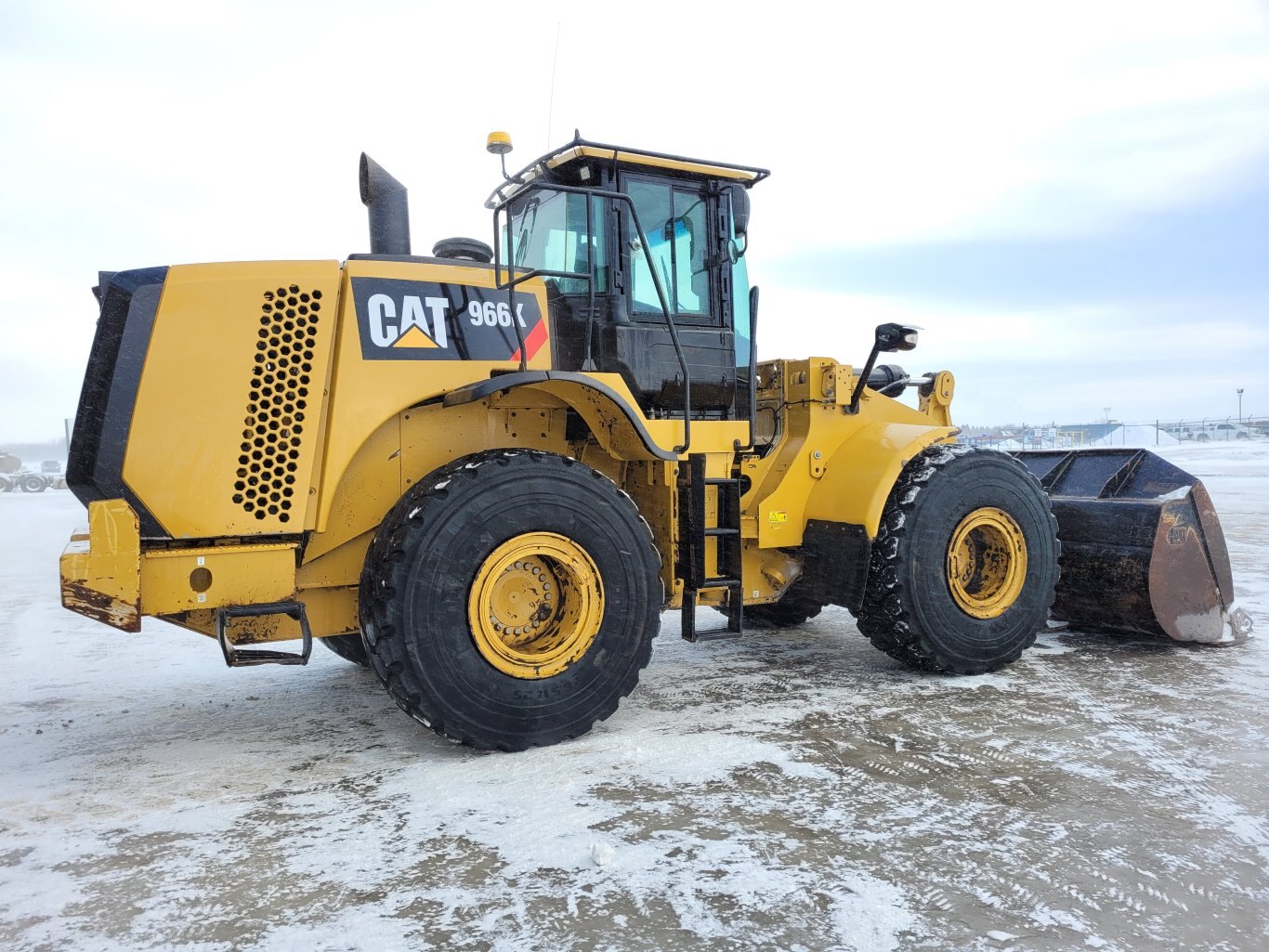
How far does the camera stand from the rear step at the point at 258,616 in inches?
139

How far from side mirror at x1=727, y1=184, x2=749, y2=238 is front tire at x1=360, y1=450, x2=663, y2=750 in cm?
181

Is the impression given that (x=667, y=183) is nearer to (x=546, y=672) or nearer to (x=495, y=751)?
(x=546, y=672)

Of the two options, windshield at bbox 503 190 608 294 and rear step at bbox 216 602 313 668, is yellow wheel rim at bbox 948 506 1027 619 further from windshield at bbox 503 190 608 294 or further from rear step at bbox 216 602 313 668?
rear step at bbox 216 602 313 668

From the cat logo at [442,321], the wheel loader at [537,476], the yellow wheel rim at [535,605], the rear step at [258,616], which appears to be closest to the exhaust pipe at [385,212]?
the wheel loader at [537,476]

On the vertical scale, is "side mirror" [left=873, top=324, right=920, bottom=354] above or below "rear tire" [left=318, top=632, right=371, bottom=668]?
above

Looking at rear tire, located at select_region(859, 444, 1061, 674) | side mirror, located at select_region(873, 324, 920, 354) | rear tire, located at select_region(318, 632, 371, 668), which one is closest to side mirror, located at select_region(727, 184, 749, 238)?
side mirror, located at select_region(873, 324, 920, 354)

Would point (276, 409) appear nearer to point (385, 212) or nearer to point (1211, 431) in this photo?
point (385, 212)

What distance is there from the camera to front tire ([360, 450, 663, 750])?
11.8 feet

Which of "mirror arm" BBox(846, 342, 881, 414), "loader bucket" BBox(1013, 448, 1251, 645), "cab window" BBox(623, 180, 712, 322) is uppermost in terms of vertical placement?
"cab window" BBox(623, 180, 712, 322)

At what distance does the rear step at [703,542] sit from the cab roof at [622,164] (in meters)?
1.54

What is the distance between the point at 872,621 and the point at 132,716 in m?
3.87

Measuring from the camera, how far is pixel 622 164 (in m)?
4.66

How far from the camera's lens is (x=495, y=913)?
2492mm

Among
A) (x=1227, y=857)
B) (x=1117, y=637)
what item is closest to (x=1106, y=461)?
(x=1117, y=637)
